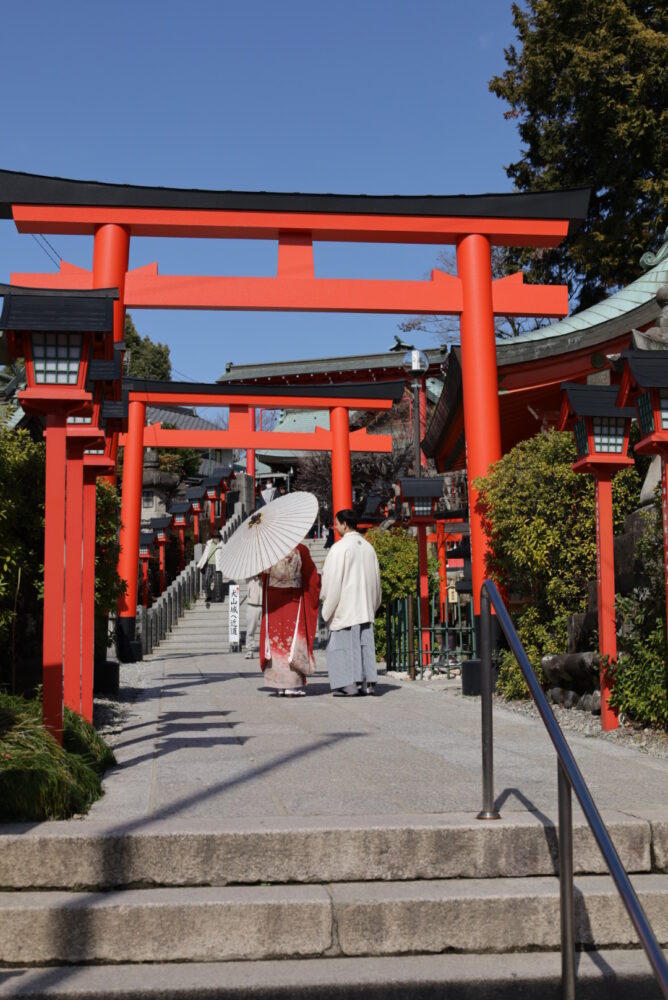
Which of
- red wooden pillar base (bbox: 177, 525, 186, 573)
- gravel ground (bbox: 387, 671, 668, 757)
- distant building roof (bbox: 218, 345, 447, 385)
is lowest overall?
gravel ground (bbox: 387, 671, 668, 757)

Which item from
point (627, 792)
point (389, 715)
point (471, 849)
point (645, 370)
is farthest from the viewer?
point (389, 715)

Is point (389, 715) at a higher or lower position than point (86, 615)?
lower

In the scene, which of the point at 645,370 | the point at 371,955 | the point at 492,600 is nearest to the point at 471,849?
the point at 371,955

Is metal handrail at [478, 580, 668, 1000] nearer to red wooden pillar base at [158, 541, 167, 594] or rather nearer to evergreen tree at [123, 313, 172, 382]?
red wooden pillar base at [158, 541, 167, 594]

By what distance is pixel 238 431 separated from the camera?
21.6 m

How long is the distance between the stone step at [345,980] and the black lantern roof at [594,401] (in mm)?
3927

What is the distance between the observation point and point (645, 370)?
18.0 ft

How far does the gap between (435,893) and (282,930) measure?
52cm

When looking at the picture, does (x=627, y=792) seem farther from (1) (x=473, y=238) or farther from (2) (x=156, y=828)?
(1) (x=473, y=238)

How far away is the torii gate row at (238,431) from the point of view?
16.1 m

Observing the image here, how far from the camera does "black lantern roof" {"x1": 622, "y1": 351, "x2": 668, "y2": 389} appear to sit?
17.9 ft

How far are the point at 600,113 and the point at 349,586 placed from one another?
12014 millimetres

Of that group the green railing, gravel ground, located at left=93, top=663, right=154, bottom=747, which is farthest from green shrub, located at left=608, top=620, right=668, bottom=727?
the green railing

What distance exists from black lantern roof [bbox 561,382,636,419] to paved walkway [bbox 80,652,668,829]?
6.77ft
